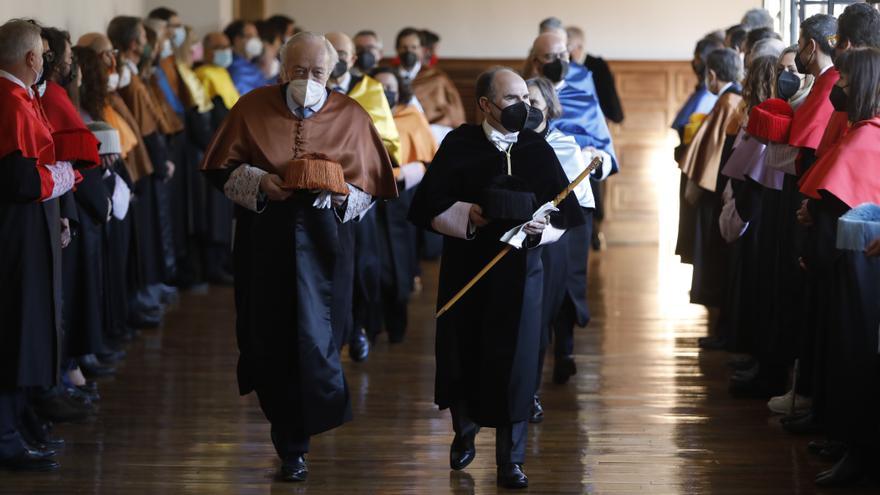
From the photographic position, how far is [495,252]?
17.0ft

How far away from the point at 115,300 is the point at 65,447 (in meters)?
2.07

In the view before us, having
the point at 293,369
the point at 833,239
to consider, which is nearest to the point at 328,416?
the point at 293,369

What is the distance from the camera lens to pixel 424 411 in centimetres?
654

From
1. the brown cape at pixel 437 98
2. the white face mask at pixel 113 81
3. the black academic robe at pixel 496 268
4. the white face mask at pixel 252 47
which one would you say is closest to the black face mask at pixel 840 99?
the black academic robe at pixel 496 268

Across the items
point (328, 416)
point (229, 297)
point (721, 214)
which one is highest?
point (721, 214)

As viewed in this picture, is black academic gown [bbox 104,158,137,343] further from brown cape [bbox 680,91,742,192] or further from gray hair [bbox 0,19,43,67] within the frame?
Result: brown cape [bbox 680,91,742,192]

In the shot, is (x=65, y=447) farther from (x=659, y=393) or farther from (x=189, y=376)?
(x=659, y=393)

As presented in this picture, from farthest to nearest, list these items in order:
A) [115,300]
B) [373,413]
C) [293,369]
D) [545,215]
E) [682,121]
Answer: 1. [682,121]
2. [115,300]
3. [373,413]
4. [293,369]
5. [545,215]

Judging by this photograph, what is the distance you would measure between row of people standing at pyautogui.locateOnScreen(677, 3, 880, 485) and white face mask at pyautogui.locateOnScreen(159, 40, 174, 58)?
3364 millimetres

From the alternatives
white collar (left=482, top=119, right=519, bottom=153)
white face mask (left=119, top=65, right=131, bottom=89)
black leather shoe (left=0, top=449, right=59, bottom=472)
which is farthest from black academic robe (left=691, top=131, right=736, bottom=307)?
black leather shoe (left=0, top=449, right=59, bottom=472)

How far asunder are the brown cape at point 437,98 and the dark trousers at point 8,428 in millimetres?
5301

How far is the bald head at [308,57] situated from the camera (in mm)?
5309

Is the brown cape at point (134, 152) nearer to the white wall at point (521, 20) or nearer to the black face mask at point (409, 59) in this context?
the black face mask at point (409, 59)

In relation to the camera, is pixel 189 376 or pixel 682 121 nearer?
pixel 189 376
